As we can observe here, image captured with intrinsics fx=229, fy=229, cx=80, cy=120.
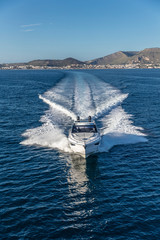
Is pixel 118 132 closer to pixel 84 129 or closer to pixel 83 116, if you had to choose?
pixel 84 129

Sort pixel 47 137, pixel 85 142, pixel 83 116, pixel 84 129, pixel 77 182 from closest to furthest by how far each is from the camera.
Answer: pixel 77 182, pixel 85 142, pixel 84 129, pixel 47 137, pixel 83 116

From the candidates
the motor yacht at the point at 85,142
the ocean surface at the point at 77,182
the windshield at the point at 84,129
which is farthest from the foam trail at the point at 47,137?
the motor yacht at the point at 85,142

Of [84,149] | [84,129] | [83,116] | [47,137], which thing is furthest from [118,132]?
[84,149]

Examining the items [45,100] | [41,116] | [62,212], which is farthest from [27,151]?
[45,100]

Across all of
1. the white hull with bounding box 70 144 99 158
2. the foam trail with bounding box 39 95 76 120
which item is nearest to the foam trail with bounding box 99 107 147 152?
the white hull with bounding box 70 144 99 158

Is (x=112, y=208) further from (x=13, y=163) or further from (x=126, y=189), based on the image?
(x=13, y=163)

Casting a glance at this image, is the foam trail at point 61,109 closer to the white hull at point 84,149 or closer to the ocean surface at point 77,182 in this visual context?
the ocean surface at point 77,182

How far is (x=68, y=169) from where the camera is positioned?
2289 centimetres

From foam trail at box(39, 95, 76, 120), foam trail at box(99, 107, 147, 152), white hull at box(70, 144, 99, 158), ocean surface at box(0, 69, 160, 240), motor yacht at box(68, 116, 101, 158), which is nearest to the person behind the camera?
ocean surface at box(0, 69, 160, 240)

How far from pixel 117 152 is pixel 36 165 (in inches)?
378

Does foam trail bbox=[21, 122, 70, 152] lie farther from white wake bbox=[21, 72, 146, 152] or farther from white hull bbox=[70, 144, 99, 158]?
white hull bbox=[70, 144, 99, 158]

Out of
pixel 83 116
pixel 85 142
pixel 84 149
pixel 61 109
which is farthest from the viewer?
pixel 61 109

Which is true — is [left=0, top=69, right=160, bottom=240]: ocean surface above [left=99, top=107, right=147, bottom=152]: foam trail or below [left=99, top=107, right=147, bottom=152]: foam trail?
below

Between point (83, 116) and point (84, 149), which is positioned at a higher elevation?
point (83, 116)
